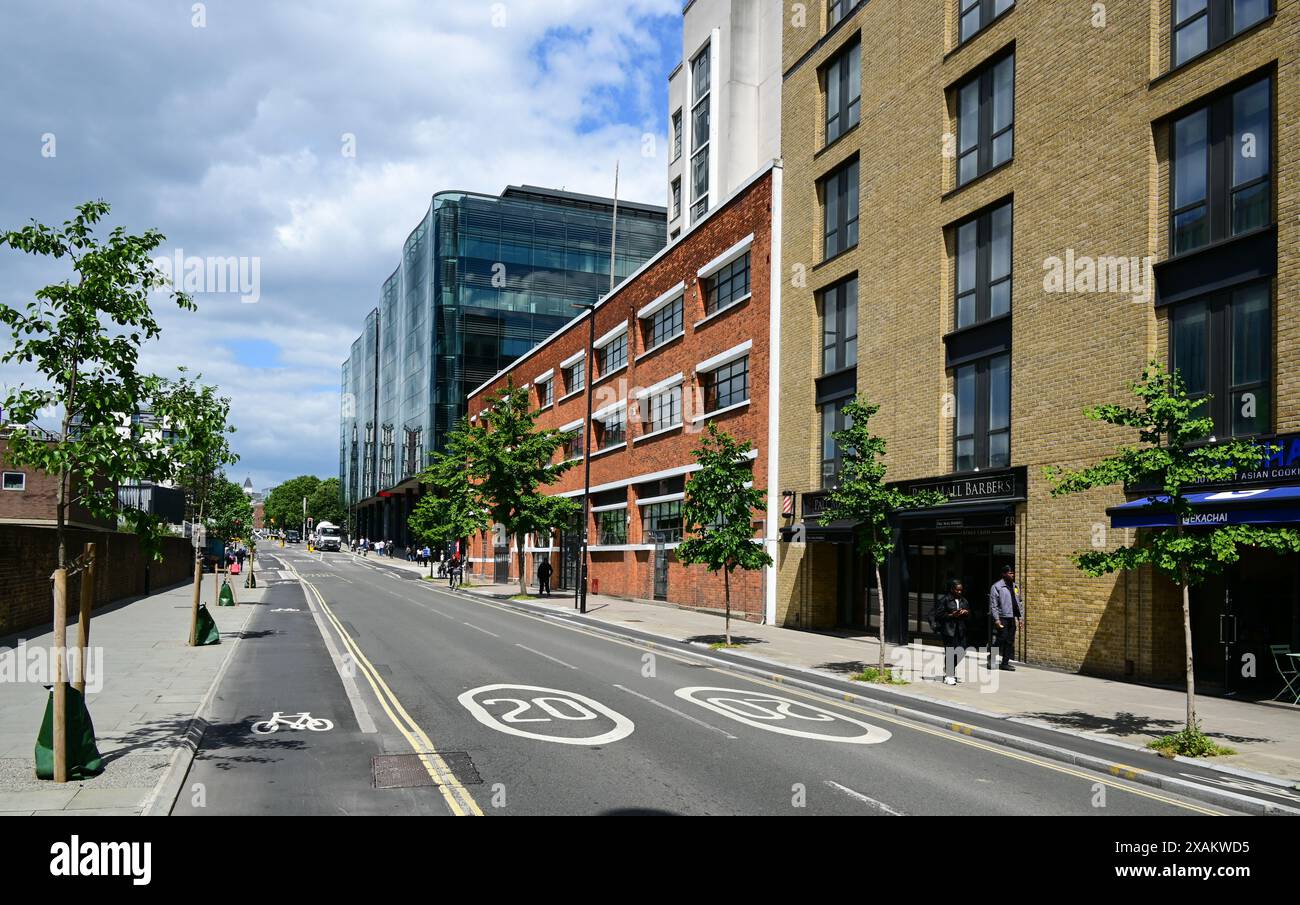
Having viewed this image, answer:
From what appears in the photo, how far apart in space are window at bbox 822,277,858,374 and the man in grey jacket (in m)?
9.50

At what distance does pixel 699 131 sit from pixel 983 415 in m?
39.8

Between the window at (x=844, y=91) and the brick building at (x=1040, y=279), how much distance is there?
9 cm

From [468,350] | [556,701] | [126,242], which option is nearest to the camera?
[126,242]

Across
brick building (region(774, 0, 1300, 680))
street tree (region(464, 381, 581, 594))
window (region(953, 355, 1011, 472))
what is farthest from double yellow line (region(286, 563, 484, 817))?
street tree (region(464, 381, 581, 594))

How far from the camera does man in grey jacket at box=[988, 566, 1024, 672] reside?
712 inches

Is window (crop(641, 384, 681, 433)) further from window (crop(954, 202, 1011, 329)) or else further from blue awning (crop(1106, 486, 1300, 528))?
blue awning (crop(1106, 486, 1300, 528))

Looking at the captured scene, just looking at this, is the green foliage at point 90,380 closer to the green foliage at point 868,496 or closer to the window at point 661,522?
the green foliage at point 868,496

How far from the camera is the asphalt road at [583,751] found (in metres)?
8.47

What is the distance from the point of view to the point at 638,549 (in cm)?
4091

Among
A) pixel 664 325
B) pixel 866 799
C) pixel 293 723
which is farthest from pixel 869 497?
pixel 664 325

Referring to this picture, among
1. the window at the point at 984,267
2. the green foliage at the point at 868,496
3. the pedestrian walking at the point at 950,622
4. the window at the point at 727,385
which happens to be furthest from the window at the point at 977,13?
the pedestrian walking at the point at 950,622
